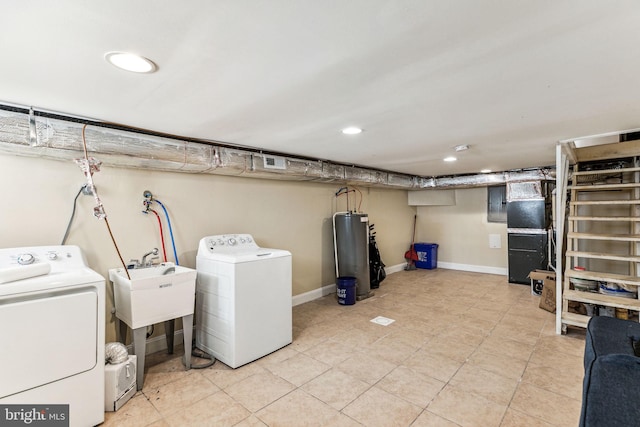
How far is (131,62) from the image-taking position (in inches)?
57.2

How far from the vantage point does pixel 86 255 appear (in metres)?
2.59

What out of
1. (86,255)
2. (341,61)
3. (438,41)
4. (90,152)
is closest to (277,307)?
(86,255)

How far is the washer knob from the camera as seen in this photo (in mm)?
2082

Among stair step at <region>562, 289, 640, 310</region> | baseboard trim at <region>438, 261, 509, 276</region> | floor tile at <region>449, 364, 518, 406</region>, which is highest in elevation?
stair step at <region>562, 289, 640, 310</region>

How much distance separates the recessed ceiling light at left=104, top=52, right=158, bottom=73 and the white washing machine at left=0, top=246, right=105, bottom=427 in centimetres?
132

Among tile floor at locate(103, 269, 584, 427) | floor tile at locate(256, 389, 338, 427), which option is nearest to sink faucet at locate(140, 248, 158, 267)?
tile floor at locate(103, 269, 584, 427)

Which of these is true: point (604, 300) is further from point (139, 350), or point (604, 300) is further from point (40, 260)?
point (40, 260)

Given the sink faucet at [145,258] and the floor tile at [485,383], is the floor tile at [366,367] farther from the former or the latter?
the sink faucet at [145,258]

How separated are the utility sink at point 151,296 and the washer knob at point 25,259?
0.55 meters

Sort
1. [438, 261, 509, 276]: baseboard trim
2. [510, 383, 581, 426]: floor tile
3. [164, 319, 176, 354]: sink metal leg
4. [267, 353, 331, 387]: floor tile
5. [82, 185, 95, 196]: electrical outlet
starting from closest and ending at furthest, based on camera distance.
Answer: [510, 383, 581, 426]: floor tile, [267, 353, 331, 387]: floor tile, [82, 185, 95, 196]: electrical outlet, [164, 319, 176, 354]: sink metal leg, [438, 261, 509, 276]: baseboard trim

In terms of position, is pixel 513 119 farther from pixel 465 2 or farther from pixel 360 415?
pixel 360 415

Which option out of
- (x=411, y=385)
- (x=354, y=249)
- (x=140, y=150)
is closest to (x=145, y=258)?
(x=140, y=150)

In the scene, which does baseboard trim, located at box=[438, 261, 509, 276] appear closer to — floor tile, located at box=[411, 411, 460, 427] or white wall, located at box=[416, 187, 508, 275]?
white wall, located at box=[416, 187, 508, 275]

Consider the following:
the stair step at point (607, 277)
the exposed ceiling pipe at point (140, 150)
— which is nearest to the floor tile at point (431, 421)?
the stair step at point (607, 277)
